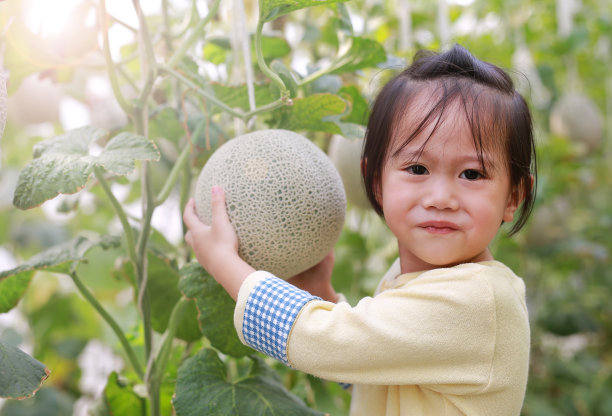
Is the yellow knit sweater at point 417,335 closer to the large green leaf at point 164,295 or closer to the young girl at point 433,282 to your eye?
the young girl at point 433,282

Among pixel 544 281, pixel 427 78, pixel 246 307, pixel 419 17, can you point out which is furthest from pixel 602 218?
pixel 246 307

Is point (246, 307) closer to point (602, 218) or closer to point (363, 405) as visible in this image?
point (363, 405)

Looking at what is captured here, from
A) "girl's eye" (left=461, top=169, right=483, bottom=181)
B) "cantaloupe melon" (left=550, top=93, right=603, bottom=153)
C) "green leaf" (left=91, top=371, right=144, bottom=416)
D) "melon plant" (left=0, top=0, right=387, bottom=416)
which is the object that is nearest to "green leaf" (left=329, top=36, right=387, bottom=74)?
"melon plant" (left=0, top=0, right=387, bottom=416)

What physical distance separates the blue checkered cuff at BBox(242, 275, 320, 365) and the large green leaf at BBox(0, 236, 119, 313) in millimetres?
304

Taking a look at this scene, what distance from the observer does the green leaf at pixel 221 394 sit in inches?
32.3

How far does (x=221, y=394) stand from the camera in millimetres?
847

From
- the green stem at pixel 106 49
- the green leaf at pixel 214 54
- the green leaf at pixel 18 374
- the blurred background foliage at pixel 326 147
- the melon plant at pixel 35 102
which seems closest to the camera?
the green leaf at pixel 18 374

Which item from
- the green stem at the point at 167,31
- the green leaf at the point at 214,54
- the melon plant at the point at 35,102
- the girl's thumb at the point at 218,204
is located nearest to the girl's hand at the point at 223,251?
the girl's thumb at the point at 218,204

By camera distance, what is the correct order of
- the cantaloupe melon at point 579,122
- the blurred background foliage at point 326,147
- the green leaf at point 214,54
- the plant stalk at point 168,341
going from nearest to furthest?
the plant stalk at point 168,341 → the blurred background foliage at point 326,147 → the green leaf at point 214,54 → the cantaloupe melon at point 579,122

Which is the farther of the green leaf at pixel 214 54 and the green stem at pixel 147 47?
the green leaf at pixel 214 54

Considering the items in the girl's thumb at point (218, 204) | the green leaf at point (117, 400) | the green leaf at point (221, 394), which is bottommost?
the green leaf at point (117, 400)

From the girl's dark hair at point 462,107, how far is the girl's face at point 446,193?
0.01m

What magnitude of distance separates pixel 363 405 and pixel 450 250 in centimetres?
28

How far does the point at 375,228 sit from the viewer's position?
1890 mm
